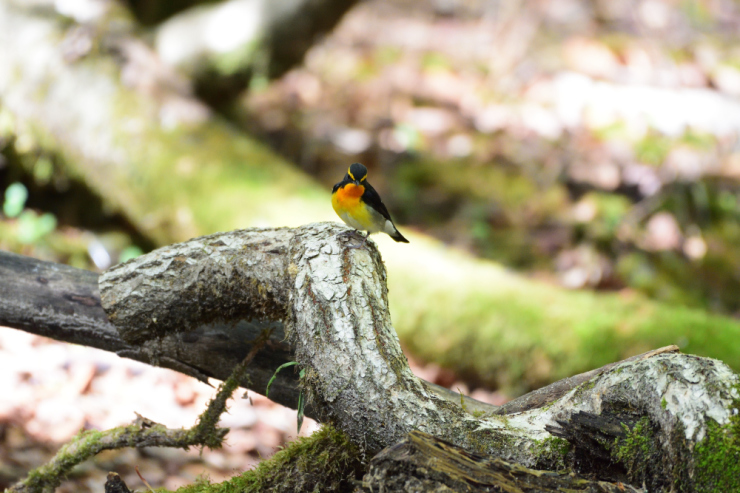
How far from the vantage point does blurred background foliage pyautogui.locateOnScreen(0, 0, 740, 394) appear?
4.72m

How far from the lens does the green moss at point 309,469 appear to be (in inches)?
76.1

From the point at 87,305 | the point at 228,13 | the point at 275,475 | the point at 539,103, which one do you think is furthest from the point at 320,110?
the point at 275,475

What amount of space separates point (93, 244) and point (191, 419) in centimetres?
265

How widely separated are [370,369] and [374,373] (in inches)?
0.8

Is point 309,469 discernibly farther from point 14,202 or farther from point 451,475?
point 14,202

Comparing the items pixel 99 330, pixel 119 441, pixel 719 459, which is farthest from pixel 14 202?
pixel 719 459

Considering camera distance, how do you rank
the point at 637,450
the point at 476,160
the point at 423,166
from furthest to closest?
the point at 476,160
the point at 423,166
the point at 637,450

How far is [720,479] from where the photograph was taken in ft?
4.91

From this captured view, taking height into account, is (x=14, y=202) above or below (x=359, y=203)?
above

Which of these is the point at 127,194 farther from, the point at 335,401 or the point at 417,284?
the point at 335,401

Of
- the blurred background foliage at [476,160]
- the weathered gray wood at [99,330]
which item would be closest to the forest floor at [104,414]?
the weathered gray wood at [99,330]

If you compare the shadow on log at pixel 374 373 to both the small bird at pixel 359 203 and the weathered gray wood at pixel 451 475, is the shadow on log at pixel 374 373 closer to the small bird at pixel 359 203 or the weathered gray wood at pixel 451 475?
the weathered gray wood at pixel 451 475

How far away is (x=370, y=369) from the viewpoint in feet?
6.12

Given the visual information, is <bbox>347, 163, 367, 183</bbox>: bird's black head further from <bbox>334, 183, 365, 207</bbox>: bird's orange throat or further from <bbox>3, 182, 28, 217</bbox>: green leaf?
<bbox>3, 182, 28, 217</bbox>: green leaf
